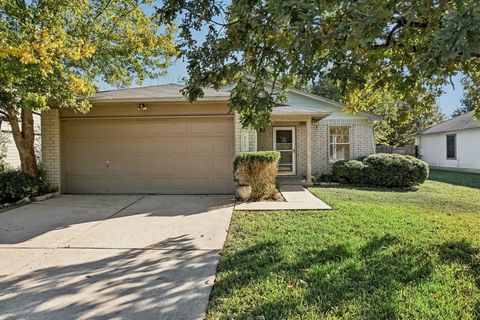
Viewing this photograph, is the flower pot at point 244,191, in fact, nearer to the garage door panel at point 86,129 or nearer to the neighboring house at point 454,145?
the garage door panel at point 86,129

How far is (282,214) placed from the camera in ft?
21.1

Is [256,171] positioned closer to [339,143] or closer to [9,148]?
[339,143]

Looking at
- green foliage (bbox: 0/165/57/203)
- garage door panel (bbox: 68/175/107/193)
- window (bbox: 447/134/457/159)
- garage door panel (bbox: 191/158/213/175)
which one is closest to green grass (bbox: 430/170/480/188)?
window (bbox: 447/134/457/159)

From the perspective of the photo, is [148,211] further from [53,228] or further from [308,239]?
[308,239]

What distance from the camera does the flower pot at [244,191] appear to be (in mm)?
8055

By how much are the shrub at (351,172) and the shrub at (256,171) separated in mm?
4816

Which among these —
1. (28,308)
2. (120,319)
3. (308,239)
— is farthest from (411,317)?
(28,308)

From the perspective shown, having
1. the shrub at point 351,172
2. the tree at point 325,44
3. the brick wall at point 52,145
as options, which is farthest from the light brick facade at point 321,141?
the brick wall at point 52,145

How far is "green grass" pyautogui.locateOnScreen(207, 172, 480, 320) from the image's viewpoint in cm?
280

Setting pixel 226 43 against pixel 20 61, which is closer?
pixel 226 43

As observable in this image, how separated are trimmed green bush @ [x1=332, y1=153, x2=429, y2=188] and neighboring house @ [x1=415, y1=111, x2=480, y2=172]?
28.8 feet

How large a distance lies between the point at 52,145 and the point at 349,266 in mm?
9210

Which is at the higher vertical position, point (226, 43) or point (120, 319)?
point (226, 43)

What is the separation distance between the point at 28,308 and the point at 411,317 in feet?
11.6
